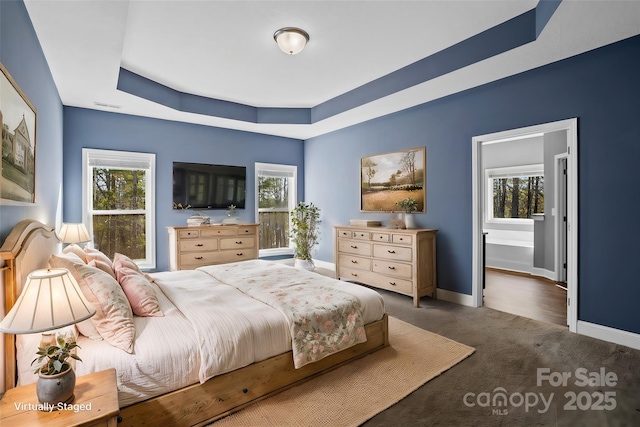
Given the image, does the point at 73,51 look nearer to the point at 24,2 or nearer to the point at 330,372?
the point at 24,2

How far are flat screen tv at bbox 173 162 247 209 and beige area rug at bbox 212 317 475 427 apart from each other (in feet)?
12.2

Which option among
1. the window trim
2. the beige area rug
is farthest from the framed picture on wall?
the window trim

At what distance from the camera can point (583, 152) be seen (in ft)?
9.99

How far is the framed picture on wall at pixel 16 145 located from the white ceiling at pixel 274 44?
2.52 feet

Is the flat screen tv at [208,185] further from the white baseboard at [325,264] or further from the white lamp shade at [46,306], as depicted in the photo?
the white lamp shade at [46,306]

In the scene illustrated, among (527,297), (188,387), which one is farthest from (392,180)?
(188,387)

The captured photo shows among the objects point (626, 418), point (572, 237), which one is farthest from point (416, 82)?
point (626, 418)

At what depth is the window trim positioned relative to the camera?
6.18 m

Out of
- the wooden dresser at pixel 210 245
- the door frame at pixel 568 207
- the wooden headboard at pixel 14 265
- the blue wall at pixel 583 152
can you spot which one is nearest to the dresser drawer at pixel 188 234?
the wooden dresser at pixel 210 245

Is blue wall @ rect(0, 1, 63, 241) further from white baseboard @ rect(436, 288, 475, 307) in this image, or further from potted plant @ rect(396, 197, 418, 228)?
white baseboard @ rect(436, 288, 475, 307)

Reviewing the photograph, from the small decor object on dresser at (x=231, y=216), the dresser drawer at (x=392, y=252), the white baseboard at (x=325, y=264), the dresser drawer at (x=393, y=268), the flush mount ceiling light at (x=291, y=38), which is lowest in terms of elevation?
the white baseboard at (x=325, y=264)

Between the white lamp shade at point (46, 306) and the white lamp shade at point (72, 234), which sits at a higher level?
the white lamp shade at point (72, 234)

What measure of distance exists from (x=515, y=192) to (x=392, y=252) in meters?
3.91

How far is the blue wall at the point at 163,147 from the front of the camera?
14.1 ft
